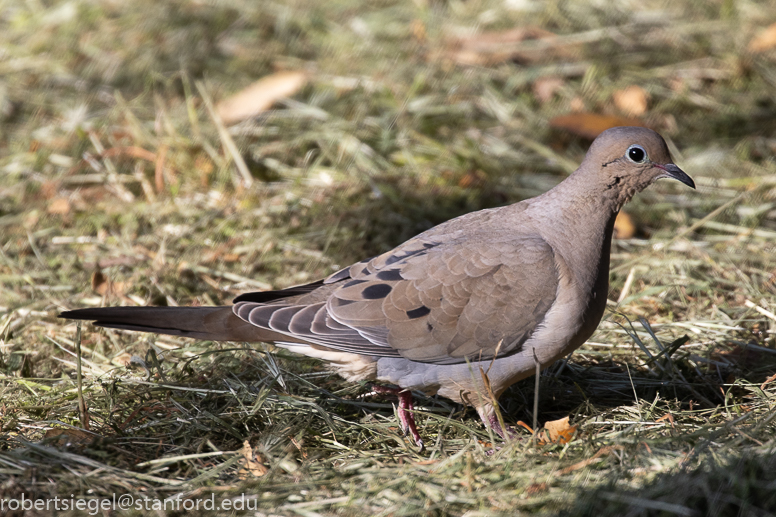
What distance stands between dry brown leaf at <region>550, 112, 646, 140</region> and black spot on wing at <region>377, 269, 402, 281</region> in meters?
2.62

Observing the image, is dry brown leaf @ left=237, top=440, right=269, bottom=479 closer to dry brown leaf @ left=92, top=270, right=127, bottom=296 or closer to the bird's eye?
dry brown leaf @ left=92, top=270, right=127, bottom=296

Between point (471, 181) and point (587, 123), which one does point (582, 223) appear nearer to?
point (471, 181)

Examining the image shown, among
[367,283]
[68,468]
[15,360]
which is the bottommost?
[15,360]

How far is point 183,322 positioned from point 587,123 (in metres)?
3.41

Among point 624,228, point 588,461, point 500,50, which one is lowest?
point 588,461

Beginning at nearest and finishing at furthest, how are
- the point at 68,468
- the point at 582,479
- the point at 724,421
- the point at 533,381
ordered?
the point at 582,479 → the point at 68,468 → the point at 724,421 → the point at 533,381

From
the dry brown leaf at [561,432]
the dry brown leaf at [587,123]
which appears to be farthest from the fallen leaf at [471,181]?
the dry brown leaf at [561,432]

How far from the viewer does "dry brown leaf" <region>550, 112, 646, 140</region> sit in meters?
5.11

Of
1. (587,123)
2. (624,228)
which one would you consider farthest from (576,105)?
(624,228)

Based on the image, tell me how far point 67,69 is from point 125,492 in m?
4.98

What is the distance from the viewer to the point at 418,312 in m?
2.98

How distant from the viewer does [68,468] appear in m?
2.62

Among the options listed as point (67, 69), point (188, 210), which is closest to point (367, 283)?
point (188, 210)

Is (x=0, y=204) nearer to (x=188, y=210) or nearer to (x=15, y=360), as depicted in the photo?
(x=188, y=210)
